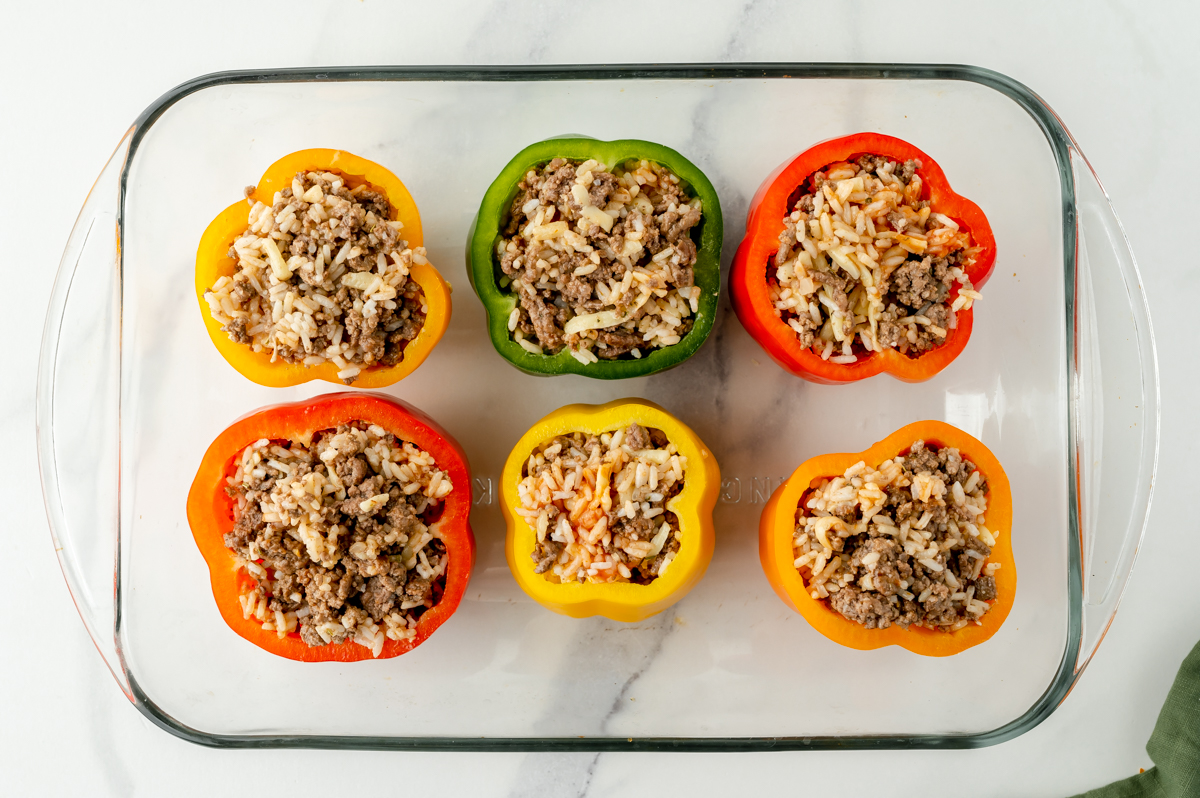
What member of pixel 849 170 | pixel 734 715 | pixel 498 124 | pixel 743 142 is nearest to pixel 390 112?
pixel 498 124

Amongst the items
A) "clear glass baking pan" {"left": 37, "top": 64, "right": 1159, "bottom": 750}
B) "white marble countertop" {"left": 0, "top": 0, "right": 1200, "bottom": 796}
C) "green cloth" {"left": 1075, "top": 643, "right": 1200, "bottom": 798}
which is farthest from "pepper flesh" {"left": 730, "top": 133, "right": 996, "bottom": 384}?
"green cloth" {"left": 1075, "top": 643, "right": 1200, "bottom": 798}

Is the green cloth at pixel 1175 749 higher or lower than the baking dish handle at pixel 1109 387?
lower

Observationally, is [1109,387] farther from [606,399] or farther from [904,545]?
[606,399]

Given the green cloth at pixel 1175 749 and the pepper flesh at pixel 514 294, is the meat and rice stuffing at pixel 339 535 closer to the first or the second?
the pepper flesh at pixel 514 294

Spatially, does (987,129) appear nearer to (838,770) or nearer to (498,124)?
(498,124)

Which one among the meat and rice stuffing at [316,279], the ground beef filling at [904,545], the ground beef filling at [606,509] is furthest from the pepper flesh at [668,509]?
the meat and rice stuffing at [316,279]

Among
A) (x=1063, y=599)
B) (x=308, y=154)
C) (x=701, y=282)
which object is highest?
(x=308, y=154)
